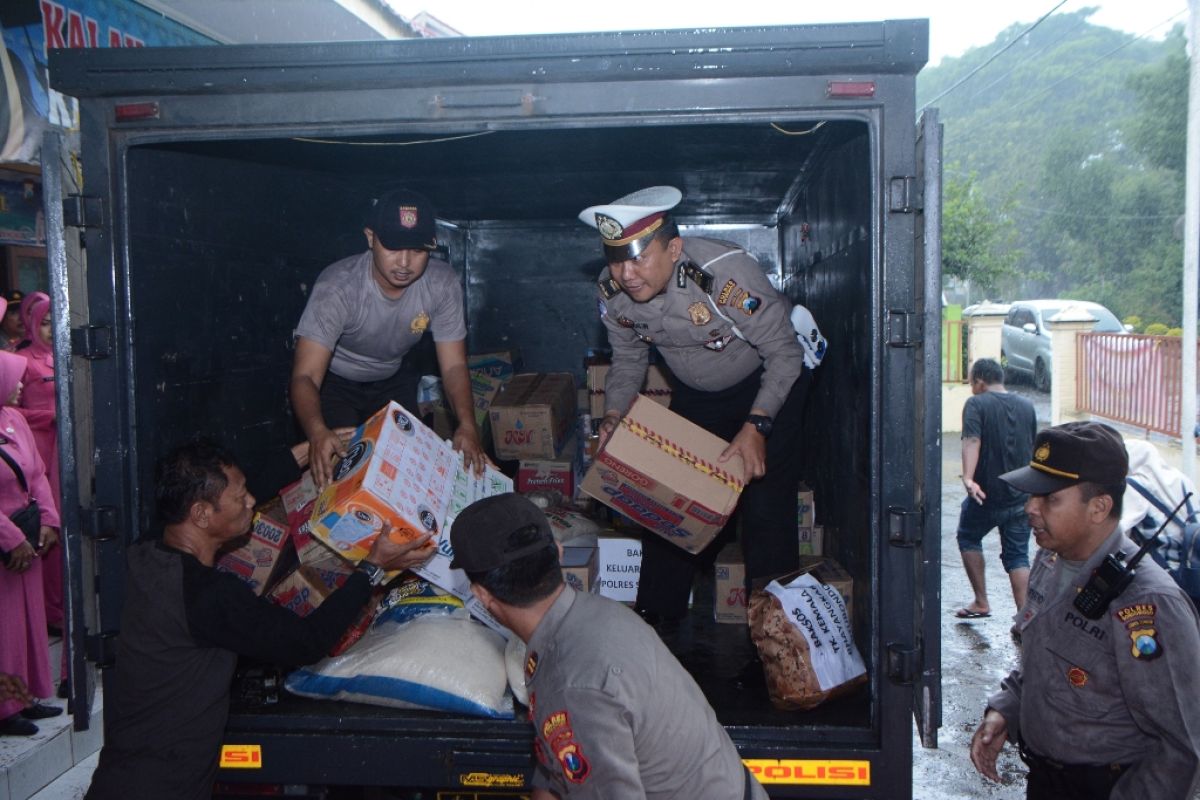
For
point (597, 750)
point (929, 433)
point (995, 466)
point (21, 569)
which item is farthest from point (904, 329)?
point (995, 466)

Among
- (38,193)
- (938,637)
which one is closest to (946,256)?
(38,193)

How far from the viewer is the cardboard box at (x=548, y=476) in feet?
17.4

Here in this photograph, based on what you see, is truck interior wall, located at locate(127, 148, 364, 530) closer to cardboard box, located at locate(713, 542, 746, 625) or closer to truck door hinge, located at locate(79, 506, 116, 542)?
truck door hinge, located at locate(79, 506, 116, 542)

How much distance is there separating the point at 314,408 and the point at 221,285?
61 centimetres

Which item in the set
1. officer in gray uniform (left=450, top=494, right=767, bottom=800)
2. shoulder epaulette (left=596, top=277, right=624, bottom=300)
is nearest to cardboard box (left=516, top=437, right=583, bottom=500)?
shoulder epaulette (left=596, top=277, right=624, bottom=300)

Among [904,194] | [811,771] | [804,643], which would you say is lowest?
[811,771]

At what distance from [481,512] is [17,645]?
3.35 meters

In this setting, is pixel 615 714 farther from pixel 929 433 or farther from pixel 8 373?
pixel 8 373

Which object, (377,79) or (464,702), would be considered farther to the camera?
(464,702)

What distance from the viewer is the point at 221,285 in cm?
368

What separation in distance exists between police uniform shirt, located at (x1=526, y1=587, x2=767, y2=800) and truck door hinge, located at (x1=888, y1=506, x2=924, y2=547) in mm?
806

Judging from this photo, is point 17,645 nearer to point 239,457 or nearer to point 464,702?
point 239,457

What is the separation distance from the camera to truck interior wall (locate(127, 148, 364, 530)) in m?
3.04

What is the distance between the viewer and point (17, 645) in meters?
4.27
